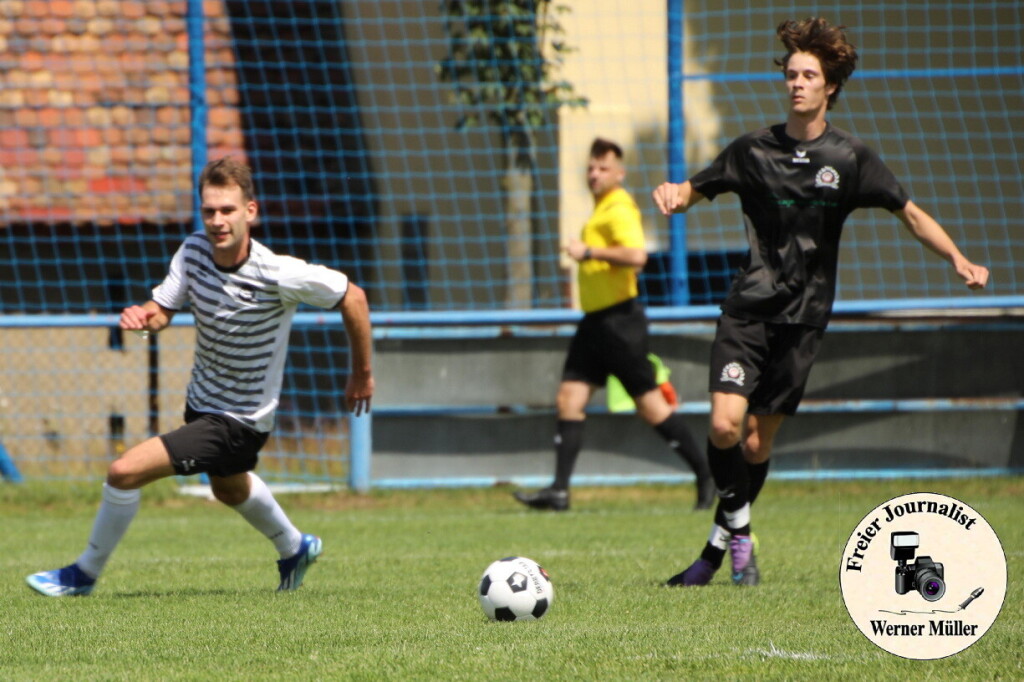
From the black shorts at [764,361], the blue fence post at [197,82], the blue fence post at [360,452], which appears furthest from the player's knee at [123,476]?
the blue fence post at [197,82]

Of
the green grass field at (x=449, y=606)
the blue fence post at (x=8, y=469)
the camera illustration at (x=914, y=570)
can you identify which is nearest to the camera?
Result: the camera illustration at (x=914, y=570)

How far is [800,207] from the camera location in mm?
5992

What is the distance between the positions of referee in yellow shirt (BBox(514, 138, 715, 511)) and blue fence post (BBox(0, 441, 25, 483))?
3.78 m

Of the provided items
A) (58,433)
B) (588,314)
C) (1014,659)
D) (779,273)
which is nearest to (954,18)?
(588,314)

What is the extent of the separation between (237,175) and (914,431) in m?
6.34

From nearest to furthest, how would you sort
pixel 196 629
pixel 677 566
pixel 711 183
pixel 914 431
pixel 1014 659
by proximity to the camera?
1. pixel 1014 659
2. pixel 196 629
3. pixel 711 183
4. pixel 677 566
5. pixel 914 431

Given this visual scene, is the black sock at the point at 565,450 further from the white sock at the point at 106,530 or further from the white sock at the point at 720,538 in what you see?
the white sock at the point at 106,530

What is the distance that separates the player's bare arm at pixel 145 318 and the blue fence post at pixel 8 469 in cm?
541

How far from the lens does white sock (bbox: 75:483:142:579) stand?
590 centimetres

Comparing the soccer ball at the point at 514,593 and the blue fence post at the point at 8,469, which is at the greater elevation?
the soccer ball at the point at 514,593

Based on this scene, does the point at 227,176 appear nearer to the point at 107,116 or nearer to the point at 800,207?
the point at 800,207

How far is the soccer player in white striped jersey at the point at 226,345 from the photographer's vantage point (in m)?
5.73

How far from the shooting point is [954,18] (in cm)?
1144

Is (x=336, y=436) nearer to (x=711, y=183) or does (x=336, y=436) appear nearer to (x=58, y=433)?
(x=58, y=433)
